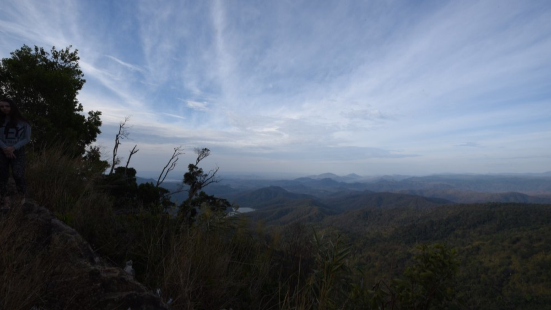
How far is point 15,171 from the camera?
3605 mm

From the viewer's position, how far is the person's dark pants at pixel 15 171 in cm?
354

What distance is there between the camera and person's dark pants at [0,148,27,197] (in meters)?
3.54

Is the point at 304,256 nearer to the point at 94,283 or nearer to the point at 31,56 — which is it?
the point at 94,283

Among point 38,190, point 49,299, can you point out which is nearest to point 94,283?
point 49,299

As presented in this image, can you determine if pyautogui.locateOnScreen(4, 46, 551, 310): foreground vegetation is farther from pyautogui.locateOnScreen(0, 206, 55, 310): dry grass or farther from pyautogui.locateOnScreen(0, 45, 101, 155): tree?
pyautogui.locateOnScreen(0, 45, 101, 155): tree

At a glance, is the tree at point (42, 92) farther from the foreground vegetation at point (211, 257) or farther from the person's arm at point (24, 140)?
the person's arm at point (24, 140)

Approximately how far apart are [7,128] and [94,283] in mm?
3742

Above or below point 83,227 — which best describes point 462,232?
below

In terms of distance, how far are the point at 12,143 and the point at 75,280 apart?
3498 millimetres

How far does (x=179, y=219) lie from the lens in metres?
3.73

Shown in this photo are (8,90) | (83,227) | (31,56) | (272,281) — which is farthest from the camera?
(31,56)

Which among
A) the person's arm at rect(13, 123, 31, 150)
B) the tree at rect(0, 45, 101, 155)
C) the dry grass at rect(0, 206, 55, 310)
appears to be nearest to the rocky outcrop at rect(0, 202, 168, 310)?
the dry grass at rect(0, 206, 55, 310)

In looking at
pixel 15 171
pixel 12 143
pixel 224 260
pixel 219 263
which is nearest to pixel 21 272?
pixel 219 263

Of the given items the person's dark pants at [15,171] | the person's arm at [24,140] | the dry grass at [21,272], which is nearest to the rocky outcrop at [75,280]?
the dry grass at [21,272]
